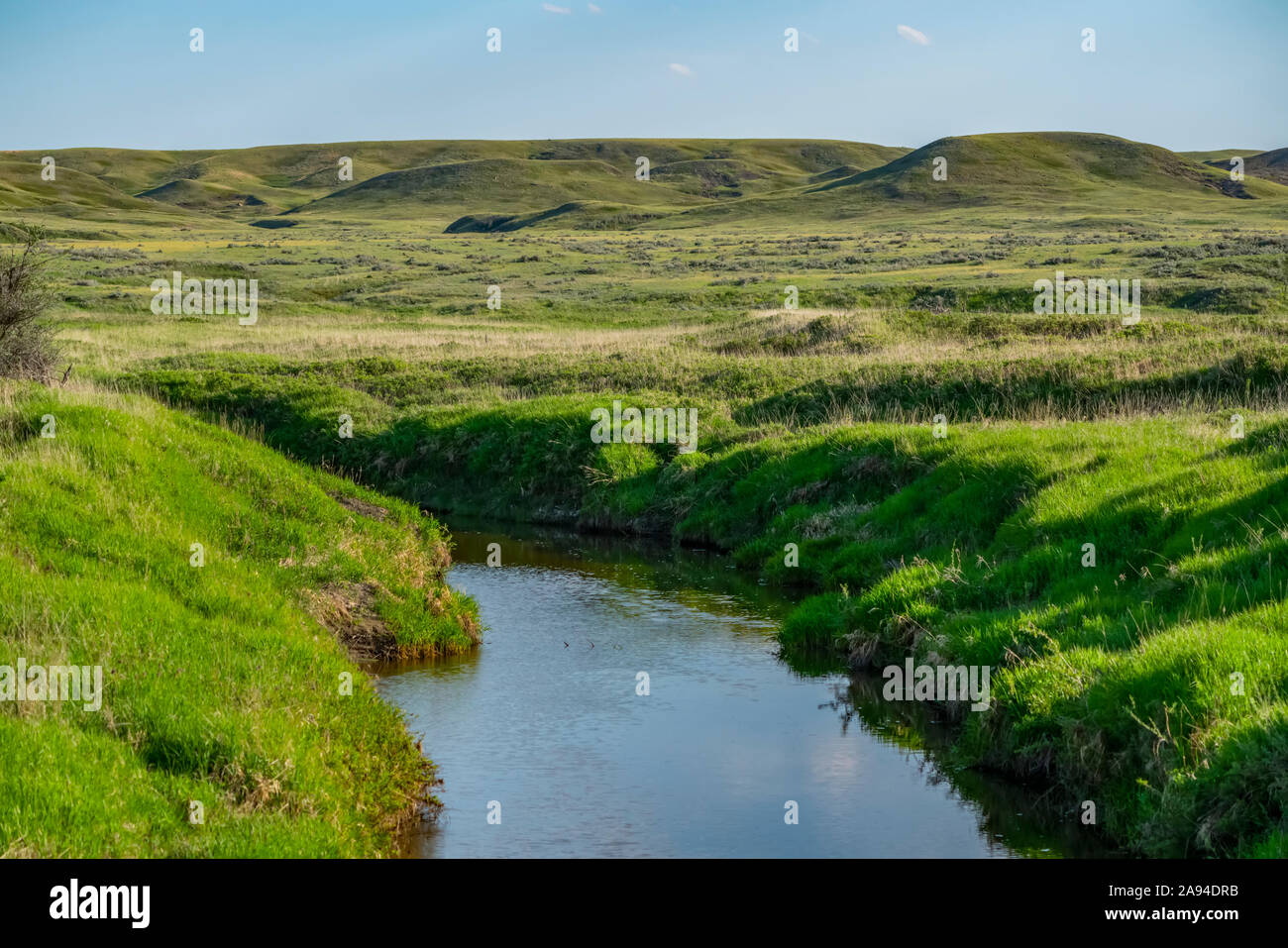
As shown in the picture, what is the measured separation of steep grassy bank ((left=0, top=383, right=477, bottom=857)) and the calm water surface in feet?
3.25

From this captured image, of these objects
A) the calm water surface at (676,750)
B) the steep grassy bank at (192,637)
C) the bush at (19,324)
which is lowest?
the calm water surface at (676,750)

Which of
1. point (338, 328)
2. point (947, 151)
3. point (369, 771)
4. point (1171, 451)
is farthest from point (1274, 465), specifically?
point (947, 151)

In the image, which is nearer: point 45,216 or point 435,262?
point 435,262

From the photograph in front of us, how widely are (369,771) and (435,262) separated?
278 feet

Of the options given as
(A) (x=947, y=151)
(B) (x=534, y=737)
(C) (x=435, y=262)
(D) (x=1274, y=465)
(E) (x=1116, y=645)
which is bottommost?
(B) (x=534, y=737)

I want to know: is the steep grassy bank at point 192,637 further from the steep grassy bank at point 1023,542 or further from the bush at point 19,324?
the bush at point 19,324

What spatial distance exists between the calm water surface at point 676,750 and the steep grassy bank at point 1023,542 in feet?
2.80

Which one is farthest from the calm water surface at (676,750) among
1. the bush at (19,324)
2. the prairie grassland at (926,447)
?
the bush at (19,324)

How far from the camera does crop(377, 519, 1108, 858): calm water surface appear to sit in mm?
10703

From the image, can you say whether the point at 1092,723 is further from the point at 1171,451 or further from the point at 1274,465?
the point at 1171,451

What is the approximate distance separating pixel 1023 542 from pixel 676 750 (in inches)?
246

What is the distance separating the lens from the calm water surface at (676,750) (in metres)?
10.7

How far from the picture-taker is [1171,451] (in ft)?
57.5

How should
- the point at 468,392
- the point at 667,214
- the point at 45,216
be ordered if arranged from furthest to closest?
the point at 667,214, the point at 45,216, the point at 468,392
